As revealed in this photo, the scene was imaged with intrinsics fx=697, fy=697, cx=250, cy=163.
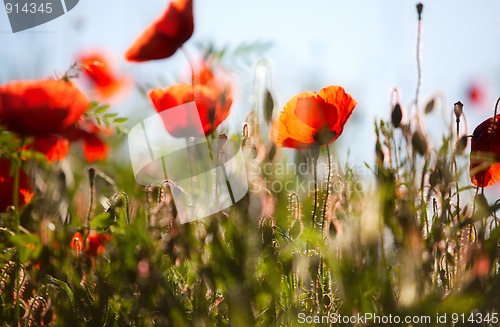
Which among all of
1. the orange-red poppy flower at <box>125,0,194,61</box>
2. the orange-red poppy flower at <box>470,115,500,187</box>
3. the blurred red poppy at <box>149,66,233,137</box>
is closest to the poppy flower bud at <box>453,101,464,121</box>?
the orange-red poppy flower at <box>470,115,500,187</box>

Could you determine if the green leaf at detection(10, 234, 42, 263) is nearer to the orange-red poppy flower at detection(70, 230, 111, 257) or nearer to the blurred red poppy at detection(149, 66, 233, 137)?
the orange-red poppy flower at detection(70, 230, 111, 257)

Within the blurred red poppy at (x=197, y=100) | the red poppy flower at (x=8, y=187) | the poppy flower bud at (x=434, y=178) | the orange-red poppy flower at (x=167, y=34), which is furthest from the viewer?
the orange-red poppy flower at (x=167, y=34)

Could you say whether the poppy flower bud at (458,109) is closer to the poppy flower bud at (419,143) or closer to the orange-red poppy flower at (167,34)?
the poppy flower bud at (419,143)

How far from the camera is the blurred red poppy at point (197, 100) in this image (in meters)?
0.87

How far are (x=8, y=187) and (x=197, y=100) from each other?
1.02 ft

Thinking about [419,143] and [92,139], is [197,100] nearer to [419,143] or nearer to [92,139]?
[419,143]

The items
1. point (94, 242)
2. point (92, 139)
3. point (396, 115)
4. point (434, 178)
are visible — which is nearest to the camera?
point (434, 178)

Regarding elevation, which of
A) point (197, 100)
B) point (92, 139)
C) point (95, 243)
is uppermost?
point (197, 100)

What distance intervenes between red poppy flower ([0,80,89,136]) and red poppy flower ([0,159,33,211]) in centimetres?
15

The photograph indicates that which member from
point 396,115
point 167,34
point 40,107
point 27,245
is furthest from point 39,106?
point 396,115

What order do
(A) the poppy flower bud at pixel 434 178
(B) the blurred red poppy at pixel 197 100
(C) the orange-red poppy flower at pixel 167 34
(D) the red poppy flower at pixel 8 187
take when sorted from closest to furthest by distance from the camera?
(A) the poppy flower bud at pixel 434 178 < (B) the blurred red poppy at pixel 197 100 < (D) the red poppy flower at pixel 8 187 < (C) the orange-red poppy flower at pixel 167 34

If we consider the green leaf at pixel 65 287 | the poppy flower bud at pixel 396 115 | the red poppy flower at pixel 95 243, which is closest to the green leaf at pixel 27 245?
the green leaf at pixel 65 287

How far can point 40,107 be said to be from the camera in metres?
0.82

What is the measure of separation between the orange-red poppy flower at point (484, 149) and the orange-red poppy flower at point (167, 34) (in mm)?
460
